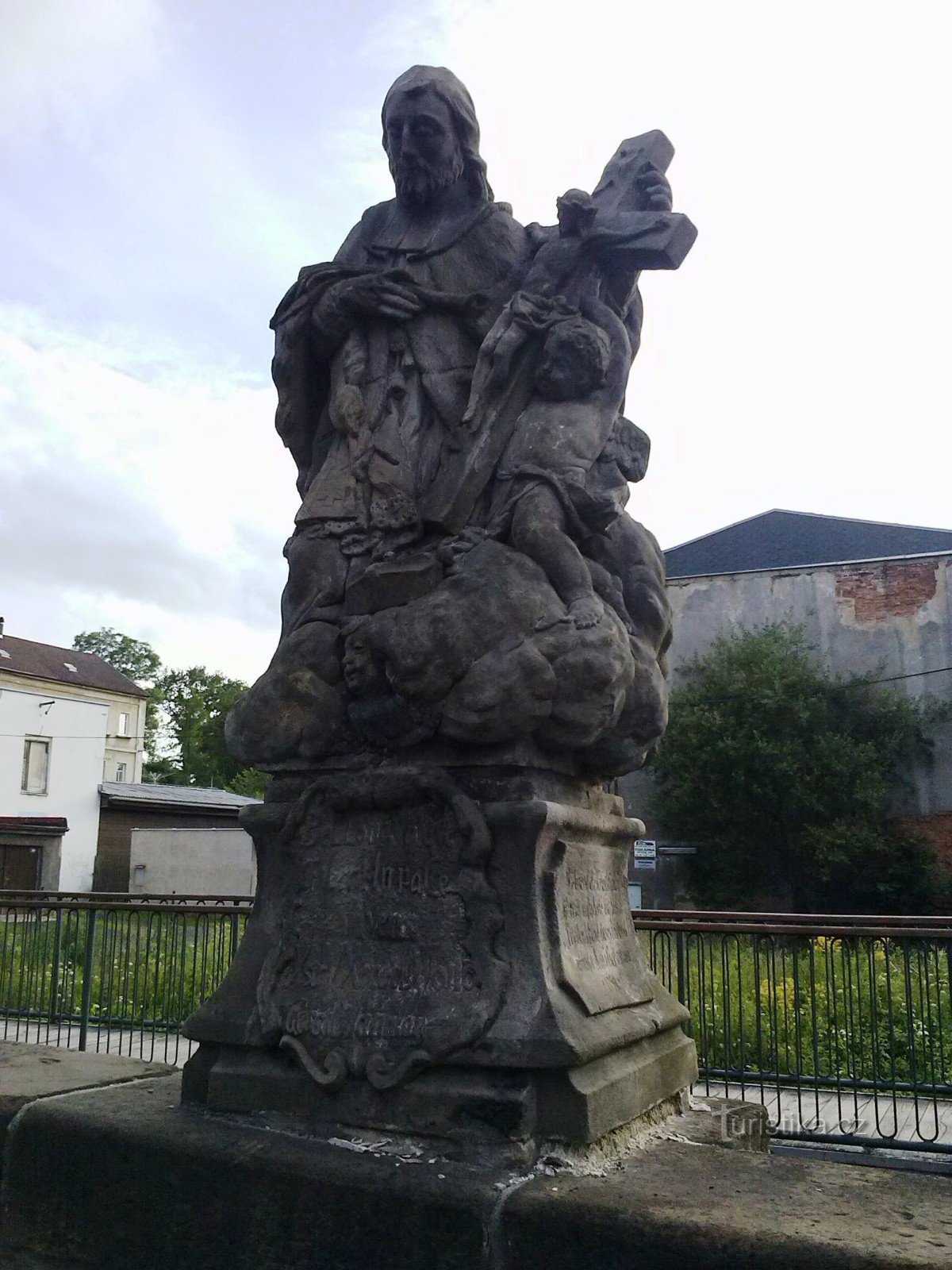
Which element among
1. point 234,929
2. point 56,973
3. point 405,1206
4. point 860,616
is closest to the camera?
point 405,1206

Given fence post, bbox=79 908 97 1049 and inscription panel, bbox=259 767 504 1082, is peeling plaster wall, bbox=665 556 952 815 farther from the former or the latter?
inscription panel, bbox=259 767 504 1082

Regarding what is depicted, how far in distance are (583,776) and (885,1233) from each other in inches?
57.6

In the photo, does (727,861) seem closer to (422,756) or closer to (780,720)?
(780,720)

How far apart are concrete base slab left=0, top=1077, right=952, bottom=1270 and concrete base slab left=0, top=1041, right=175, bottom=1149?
13cm

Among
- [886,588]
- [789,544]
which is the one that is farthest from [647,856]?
[789,544]

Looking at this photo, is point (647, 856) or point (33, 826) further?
point (33, 826)

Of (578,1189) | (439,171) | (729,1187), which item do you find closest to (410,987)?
(578,1189)

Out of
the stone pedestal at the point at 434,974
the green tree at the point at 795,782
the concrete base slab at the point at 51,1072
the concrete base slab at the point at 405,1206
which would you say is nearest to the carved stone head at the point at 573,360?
the stone pedestal at the point at 434,974

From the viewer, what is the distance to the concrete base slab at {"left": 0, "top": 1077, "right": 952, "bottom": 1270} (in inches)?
93.4

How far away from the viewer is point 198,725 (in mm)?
54469

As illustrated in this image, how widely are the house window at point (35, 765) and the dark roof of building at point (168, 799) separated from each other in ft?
5.41

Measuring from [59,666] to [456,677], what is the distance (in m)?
36.7

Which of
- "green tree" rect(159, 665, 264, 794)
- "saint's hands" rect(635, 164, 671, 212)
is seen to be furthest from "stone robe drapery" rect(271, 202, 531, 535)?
"green tree" rect(159, 665, 264, 794)

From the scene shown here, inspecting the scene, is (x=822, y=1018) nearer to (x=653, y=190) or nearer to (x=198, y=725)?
(x=653, y=190)
